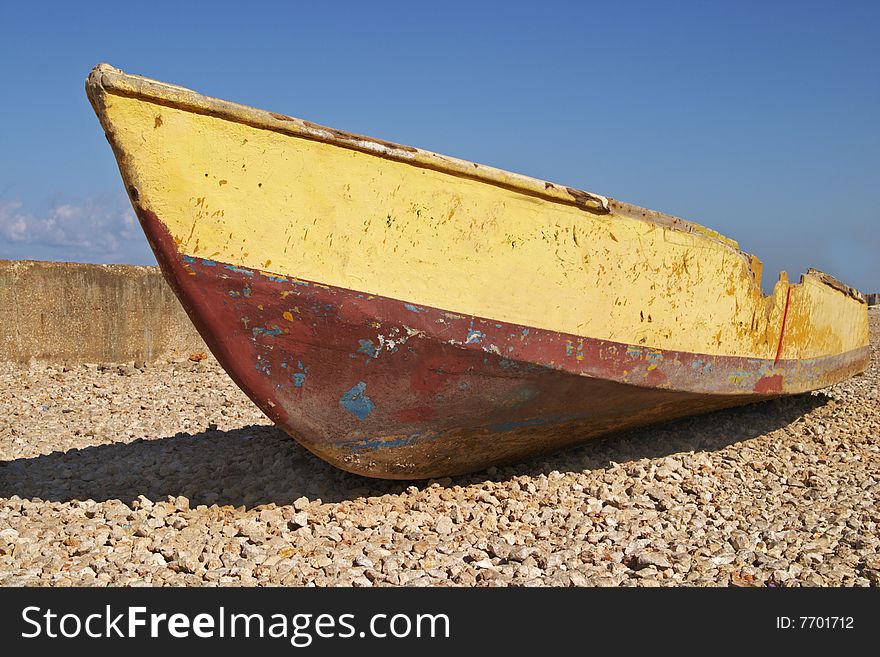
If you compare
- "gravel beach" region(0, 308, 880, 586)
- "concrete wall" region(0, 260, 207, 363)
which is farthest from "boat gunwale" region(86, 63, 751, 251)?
"concrete wall" region(0, 260, 207, 363)

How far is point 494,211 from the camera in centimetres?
368

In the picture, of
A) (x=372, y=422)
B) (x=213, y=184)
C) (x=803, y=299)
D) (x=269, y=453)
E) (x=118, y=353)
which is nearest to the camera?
(x=213, y=184)

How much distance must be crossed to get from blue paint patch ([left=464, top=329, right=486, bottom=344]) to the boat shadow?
98 cm

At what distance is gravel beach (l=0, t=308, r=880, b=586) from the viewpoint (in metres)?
3.15

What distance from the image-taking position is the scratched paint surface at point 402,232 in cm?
323

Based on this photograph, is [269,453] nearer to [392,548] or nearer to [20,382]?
[392,548]


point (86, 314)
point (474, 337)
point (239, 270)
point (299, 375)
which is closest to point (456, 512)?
point (474, 337)

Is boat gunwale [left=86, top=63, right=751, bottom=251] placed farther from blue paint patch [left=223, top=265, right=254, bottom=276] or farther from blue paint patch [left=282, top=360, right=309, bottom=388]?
blue paint patch [left=282, top=360, right=309, bottom=388]

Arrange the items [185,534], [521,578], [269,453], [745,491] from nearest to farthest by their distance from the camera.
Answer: [521,578] < [185,534] < [745,491] < [269,453]

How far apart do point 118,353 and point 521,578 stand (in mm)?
6782

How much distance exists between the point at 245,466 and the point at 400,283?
1693 mm

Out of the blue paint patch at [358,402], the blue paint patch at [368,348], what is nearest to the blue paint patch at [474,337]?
the blue paint patch at [368,348]

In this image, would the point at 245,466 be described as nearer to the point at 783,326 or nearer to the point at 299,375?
the point at 299,375

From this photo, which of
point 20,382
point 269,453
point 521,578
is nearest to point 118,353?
point 20,382
